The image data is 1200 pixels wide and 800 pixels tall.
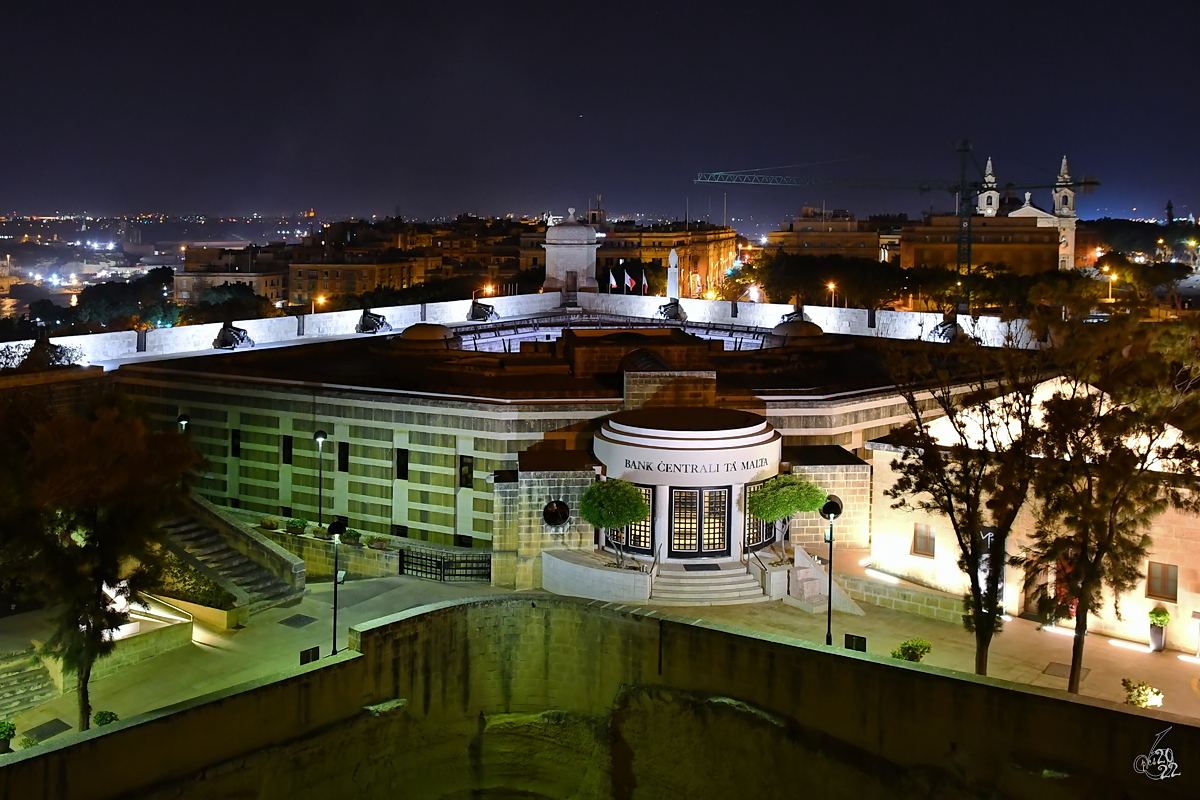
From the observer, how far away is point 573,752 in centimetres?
3166

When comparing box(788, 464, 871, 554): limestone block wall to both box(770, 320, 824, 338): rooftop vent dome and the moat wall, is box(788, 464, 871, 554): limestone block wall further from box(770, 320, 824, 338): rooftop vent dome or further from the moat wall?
box(770, 320, 824, 338): rooftop vent dome

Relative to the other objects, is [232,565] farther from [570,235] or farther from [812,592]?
[570,235]

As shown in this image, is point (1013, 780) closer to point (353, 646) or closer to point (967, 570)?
point (967, 570)

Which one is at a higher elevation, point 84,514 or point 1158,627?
point 84,514

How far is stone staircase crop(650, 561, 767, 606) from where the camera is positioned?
106 ft

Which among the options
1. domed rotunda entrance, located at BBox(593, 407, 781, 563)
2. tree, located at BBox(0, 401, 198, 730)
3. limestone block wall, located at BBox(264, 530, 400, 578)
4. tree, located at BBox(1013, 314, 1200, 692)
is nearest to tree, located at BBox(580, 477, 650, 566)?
domed rotunda entrance, located at BBox(593, 407, 781, 563)

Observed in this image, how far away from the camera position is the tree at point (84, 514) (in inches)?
958

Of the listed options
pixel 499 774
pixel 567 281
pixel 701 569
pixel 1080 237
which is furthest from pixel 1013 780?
pixel 1080 237

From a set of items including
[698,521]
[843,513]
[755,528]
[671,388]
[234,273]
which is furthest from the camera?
[234,273]

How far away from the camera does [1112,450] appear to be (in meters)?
25.3

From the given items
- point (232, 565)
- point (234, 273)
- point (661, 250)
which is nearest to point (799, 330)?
point (232, 565)

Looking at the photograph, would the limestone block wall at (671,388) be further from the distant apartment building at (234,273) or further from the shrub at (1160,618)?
the distant apartment building at (234,273)

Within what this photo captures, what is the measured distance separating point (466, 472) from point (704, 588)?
8704mm

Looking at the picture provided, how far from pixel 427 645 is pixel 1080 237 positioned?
7108 inches
